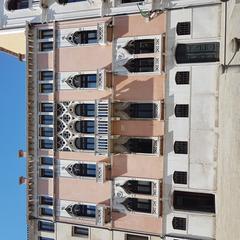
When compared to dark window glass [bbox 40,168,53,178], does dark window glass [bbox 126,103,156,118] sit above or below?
above

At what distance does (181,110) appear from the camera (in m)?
21.2

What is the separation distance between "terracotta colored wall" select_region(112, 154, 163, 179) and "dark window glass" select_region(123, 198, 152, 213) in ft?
3.88

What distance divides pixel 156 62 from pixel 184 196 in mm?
6189

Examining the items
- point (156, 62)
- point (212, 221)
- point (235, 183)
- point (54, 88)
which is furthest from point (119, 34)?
point (235, 183)

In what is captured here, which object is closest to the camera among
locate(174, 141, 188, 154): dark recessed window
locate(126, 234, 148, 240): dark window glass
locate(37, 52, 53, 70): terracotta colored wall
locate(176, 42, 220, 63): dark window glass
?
locate(176, 42, 220, 63): dark window glass

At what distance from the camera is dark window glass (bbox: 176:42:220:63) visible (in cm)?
2058

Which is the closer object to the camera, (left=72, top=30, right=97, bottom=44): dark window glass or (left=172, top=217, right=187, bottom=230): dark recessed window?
(left=172, top=217, right=187, bottom=230): dark recessed window

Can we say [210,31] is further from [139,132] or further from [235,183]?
[235,183]

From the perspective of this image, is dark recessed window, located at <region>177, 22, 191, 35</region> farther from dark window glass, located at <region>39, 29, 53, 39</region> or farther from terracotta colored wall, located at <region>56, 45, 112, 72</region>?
dark window glass, located at <region>39, 29, 53, 39</region>

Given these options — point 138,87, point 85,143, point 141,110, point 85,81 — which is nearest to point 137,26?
point 138,87

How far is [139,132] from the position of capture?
72.2 ft

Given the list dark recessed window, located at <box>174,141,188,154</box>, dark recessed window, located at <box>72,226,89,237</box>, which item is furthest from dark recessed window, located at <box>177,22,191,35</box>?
dark recessed window, located at <box>72,226,89,237</box>

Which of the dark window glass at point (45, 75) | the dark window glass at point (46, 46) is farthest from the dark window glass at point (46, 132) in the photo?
the dark window glass at point (46, 46)

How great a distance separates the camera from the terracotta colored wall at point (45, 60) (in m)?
23.7
